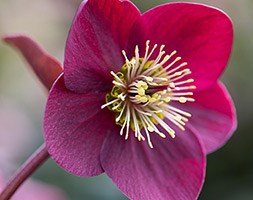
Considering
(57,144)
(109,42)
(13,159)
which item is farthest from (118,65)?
(13,159)

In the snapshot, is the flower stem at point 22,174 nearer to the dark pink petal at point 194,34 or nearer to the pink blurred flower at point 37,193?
the dark pink petal at point 194,34

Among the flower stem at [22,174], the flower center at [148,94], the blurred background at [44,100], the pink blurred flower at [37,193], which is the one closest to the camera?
the flower stem at [22,174]

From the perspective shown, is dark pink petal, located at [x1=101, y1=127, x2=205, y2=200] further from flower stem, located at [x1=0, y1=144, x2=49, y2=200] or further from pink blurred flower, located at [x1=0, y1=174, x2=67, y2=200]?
pink blurred flower, located at [x1=0, y1=174, x2=67, y2=200]

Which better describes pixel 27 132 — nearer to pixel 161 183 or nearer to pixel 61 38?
pixel 61 38

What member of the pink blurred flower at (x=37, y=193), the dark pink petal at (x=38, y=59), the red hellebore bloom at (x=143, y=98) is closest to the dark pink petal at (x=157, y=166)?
the red hellebore bloom at (x=143, y=98)

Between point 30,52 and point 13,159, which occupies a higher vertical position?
point 30,52

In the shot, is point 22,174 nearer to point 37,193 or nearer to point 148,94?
point 148,94

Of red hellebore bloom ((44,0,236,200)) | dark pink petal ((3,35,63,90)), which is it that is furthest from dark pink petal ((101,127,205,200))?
dark pink petal ((3,35,63,90))
